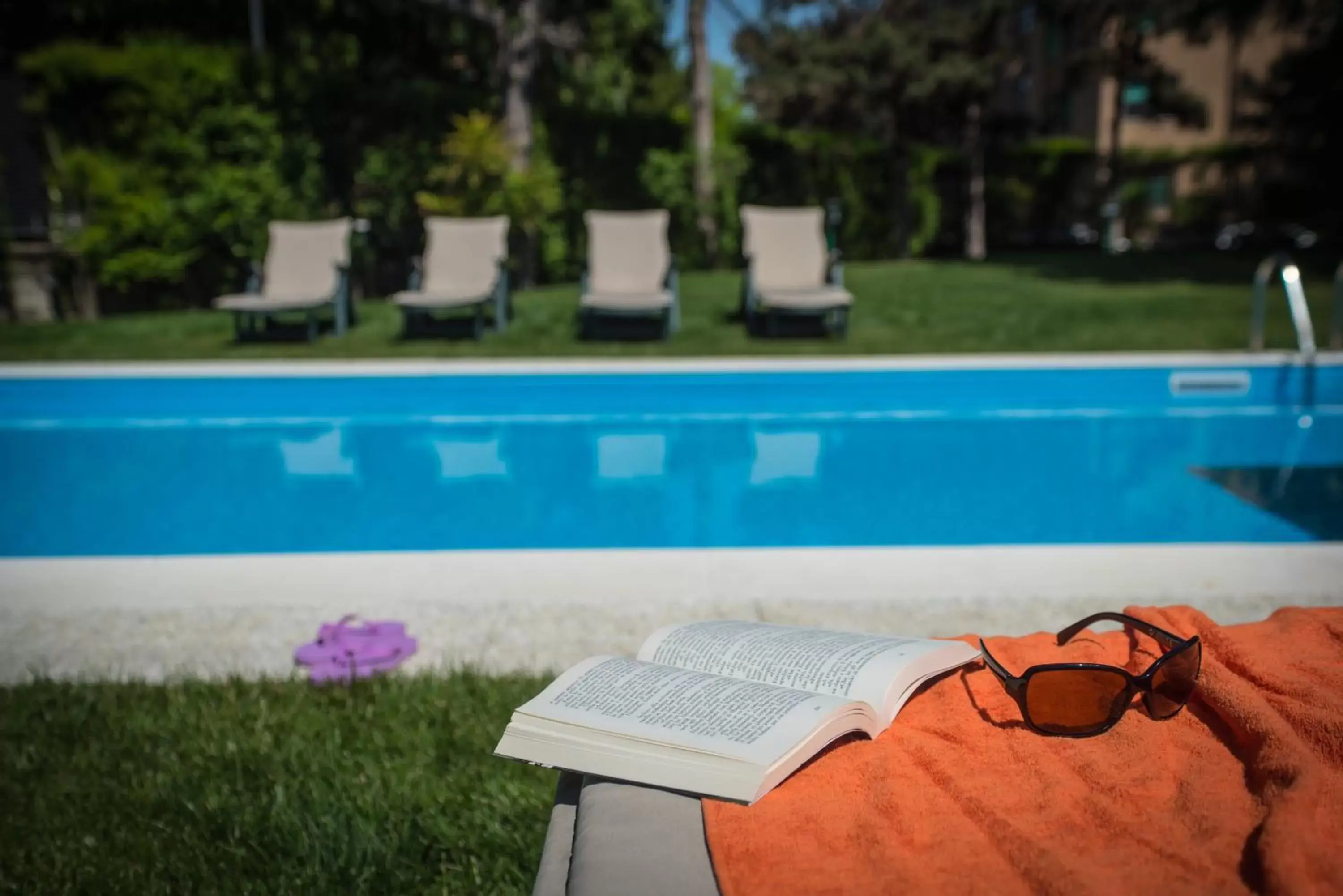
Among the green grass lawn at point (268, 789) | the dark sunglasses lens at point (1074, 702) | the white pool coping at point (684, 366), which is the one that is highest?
the dark sunglasses lens at point (1074, 702)

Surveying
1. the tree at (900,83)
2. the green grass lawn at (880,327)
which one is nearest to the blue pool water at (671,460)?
the green grass lawn at (880,327)

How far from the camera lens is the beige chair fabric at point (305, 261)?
9461 millimetres

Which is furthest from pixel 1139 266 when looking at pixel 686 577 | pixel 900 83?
pixel 686 577

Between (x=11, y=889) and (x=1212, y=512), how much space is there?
4.58 metres

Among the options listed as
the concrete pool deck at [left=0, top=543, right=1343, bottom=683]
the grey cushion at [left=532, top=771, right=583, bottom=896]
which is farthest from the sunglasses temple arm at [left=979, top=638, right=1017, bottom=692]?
the concrete pool deck at [left=0, top=543, right=1343, bottom=683]

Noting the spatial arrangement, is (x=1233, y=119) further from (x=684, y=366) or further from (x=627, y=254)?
(x=684, y=366)

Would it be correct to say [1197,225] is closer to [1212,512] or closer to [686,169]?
[686,169]

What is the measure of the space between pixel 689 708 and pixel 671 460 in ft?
15.5

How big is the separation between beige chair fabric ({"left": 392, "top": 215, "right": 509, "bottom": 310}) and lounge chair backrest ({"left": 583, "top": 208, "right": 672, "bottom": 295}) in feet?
2.69

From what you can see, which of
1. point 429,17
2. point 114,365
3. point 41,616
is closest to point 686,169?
point 429,17

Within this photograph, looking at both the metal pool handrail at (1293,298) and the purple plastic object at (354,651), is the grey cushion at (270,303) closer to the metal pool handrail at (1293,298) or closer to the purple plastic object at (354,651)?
the purple plastic object at (354,651)

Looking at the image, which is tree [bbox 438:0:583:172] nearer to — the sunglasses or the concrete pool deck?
the concrete pool deck

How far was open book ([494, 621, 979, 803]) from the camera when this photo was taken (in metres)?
1.32

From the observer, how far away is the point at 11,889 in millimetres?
1878
